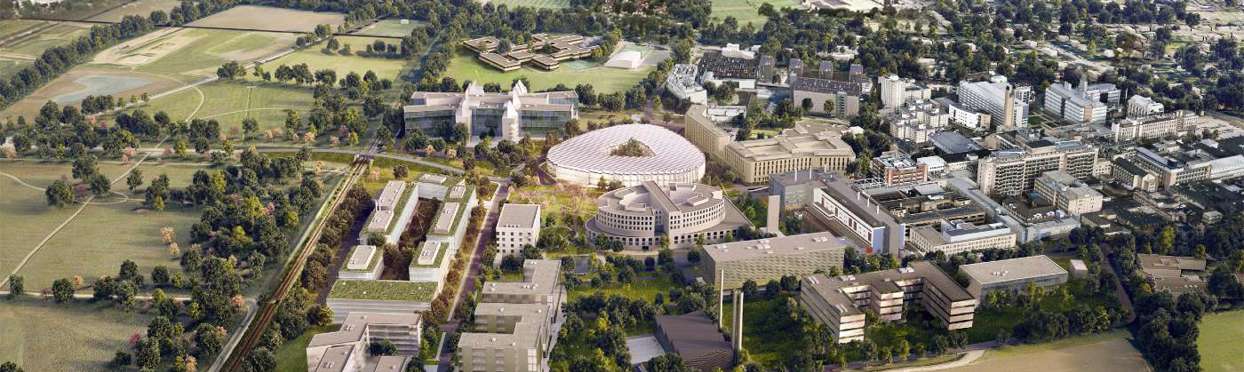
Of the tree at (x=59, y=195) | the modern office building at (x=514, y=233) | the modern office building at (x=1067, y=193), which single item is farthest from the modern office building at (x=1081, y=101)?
the tree at (x=59, y=195)

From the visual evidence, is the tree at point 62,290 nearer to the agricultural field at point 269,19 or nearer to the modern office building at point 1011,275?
the modern office building at point 1011,275

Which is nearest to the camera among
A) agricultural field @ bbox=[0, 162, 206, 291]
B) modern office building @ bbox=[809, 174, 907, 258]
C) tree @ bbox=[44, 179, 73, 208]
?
agricultural field @ bbox=[0, 162, 206, 291]

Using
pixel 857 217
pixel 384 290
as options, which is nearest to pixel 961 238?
pixel 857 217

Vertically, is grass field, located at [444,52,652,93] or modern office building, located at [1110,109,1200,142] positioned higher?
grass field, located at [444,52,652,93]

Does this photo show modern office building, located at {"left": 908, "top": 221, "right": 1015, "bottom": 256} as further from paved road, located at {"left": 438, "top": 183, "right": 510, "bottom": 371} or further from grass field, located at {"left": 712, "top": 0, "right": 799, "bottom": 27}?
grass field, located at {"left": 712, "top": 0, "right": 799, "bottom": 27}

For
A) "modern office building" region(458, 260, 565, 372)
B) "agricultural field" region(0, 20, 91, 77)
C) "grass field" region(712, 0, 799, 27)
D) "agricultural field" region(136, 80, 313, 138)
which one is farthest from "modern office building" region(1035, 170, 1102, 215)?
"agricultural field" region(0, 20, 91, 77)

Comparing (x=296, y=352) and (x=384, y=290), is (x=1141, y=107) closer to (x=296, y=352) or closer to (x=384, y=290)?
(x=384, y=290)

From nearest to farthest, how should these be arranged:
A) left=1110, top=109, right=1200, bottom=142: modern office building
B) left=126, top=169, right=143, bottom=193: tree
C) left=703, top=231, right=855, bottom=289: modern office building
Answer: left=703, top=231, right=855, bottom=289: modern office building < left=126, top=169, right=143, bottom=193: tree < left=1110, top=109, right=1200, bottom=142: modern office building
